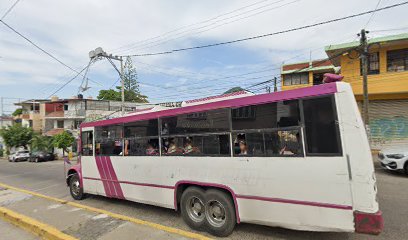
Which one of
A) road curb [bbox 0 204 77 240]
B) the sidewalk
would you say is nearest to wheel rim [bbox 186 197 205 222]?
the sidewalk

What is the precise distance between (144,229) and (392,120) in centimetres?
1745

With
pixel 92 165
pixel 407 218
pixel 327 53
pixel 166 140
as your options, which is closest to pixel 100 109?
pixel 327 53

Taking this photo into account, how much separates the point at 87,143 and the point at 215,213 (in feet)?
15.5

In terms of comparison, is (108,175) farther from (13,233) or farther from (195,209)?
(195,209)

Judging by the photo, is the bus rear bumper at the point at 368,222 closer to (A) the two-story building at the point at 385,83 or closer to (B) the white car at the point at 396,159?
(B) the white car at the point at 396,159

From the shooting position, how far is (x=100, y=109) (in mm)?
41312

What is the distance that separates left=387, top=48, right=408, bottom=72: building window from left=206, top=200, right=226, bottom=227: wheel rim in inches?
648

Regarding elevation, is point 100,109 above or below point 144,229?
above

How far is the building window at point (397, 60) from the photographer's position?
16000 mm

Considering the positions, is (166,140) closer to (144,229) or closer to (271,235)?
(144,229)

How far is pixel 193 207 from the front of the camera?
17.3ft

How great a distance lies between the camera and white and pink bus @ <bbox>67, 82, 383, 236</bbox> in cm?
361

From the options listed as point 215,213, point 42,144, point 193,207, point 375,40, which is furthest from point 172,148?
point 42,144

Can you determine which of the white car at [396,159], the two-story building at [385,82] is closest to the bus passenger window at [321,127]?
the white car at [396,159]
